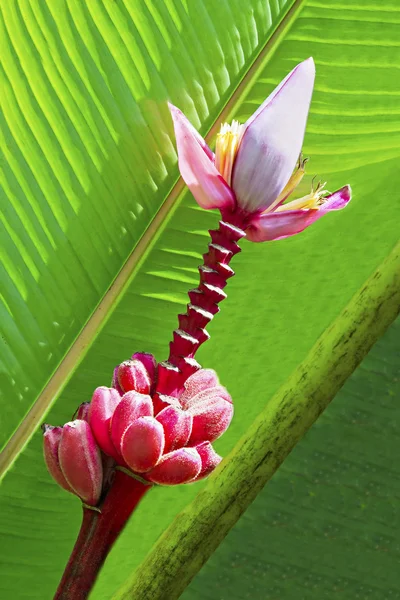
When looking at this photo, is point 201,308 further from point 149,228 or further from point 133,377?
point 149,228

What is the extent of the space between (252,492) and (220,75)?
302mm

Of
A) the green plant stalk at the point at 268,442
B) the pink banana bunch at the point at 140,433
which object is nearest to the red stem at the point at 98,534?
the pink banana bunch at the point at 140,433

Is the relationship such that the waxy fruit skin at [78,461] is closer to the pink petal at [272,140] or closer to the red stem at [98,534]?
the red stem at [98,534]

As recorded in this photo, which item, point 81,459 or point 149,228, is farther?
point 149,228

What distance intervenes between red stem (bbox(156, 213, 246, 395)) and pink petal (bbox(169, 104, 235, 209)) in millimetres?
14

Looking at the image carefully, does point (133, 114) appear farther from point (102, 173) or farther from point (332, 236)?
point (332, 236)

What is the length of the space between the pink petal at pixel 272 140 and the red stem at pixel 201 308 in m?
0.02

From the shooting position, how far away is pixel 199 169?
0.41 meters

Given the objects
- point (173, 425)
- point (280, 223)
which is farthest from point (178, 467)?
point (280, 223)

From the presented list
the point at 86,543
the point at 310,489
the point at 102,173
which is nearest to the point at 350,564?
the point at 310,489

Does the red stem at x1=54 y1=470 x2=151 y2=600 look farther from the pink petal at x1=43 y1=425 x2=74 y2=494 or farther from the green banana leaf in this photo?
the green banana leaf

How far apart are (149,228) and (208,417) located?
177 millimetres

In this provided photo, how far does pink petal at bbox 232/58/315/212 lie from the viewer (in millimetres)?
394

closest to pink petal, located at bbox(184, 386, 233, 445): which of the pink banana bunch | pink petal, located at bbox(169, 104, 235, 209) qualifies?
the pink banana bunch
